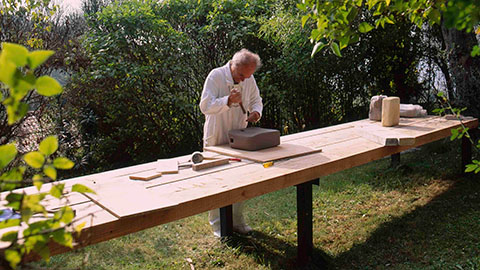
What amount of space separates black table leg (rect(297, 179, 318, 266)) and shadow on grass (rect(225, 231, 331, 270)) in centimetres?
7

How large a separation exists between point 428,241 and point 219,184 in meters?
2.11

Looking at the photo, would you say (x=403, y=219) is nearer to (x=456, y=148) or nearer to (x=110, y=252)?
(x=456, y=148)

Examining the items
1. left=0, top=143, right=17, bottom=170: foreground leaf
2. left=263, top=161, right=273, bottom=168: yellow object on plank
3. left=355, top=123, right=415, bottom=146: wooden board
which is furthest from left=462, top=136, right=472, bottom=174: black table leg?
left=0, top=143, right=17, bottom=170: foreground leaf

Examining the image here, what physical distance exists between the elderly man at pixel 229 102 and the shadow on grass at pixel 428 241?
111 centimetres

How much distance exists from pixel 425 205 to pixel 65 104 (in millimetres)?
4802

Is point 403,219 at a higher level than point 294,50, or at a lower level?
lower

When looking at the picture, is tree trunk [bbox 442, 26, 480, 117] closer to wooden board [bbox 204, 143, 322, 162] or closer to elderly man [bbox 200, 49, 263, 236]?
elderly man [bbox 200, 49, 263, 236]

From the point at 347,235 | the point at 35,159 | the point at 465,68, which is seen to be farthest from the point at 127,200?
the point at 465,68

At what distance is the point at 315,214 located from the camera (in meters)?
4.24

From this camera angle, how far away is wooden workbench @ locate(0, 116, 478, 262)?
1906 mm

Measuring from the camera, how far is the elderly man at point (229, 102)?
3588 mm

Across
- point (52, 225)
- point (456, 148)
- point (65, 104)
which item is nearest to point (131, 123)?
point (65, 104)

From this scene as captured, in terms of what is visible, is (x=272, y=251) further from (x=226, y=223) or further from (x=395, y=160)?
(x=395, y=160)

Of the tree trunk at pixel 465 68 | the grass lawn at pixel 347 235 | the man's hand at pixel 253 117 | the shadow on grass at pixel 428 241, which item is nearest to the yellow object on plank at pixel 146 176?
the grass lawn at pixel 347 235
